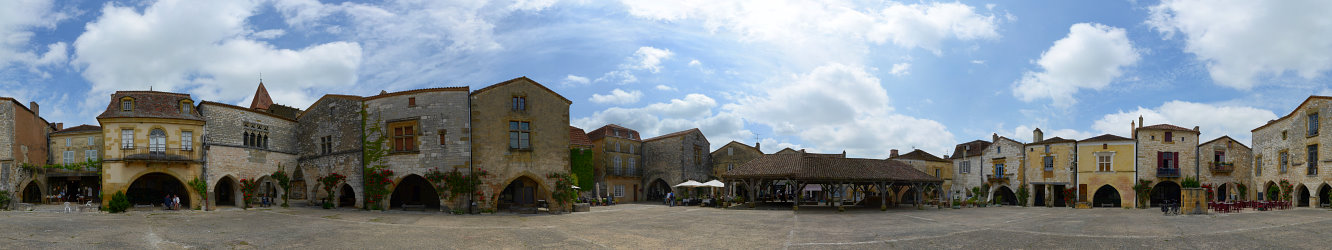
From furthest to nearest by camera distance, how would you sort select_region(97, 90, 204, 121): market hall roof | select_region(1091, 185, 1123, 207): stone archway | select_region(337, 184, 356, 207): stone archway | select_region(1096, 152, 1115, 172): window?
select_region(1091, 185, 1123, 207): stone archway, select_region(1096, 152, 1115, 172): window, select_region(337, 184, 356, 207): stone archway, select_region(97, 90, 204, 121): market hall roof

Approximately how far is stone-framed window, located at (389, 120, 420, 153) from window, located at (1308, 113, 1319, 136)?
42.8 meters

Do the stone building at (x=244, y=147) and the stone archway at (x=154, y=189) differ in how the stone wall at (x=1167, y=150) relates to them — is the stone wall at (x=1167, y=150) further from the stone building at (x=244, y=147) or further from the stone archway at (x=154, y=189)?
the stone archway at (x=154, y=189)

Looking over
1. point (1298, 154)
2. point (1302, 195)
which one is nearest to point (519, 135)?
point (1298, 154)

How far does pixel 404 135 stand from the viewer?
104 feet

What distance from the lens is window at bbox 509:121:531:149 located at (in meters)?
31.4

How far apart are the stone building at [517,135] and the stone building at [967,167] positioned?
33.8 metres

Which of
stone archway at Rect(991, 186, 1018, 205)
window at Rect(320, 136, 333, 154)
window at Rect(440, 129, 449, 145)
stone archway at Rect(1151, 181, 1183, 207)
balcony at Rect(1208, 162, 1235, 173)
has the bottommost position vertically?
stone archway at Rect(991, 186, 1018, 205)

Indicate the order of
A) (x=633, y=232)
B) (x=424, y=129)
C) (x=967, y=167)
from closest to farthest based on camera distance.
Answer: (x=633, y=232), (x=424, y=129), (x=967, y=167)

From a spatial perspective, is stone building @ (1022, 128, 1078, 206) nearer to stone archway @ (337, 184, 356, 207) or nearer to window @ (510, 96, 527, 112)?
window @ (510, 96, 527, 112)

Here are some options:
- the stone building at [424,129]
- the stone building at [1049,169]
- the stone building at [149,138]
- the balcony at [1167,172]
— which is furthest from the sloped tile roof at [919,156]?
the stone building at [149,138]

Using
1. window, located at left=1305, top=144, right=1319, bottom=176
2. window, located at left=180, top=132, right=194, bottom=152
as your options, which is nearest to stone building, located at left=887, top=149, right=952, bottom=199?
window, located at left=1305, top=144, right=1319, bottom=176

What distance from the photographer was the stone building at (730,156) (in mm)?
54344

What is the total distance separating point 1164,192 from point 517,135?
40141 mm

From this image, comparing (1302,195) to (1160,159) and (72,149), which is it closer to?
(1160,159)
